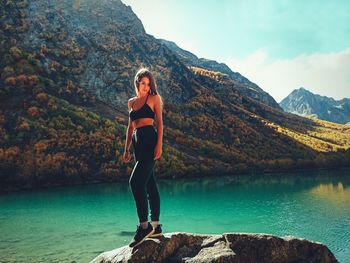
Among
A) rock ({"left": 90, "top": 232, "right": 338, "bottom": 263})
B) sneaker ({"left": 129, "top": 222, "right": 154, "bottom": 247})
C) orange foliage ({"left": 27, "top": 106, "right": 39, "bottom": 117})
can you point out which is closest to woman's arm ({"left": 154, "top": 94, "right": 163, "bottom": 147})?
sneaker ({"left": 129, "top": 222, "right": 154, "bottom": 247})

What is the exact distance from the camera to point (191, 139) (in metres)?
102

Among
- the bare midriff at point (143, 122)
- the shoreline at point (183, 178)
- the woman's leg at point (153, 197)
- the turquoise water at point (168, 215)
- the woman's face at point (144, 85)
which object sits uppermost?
the woman's face at point (144, 85)

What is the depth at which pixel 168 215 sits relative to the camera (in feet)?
145

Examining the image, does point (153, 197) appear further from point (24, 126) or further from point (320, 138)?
point (320, 138)

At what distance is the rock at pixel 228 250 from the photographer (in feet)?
23.9

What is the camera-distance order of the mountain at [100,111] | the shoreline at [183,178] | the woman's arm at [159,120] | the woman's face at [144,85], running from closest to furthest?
1. the woman's arm at [159,120]
2. the woman's face at [144,85]
3. the shoreline at [183,178]
4. the mountain at [100,111]

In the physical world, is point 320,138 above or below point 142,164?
above

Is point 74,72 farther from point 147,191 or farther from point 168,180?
point 147,191

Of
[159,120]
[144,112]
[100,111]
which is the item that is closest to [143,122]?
[144,112]

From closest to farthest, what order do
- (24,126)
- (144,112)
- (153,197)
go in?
1. (144,112)
2. (153,197)
3. (24,126)

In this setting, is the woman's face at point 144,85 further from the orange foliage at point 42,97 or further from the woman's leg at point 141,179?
the orange foliage at point 42,97

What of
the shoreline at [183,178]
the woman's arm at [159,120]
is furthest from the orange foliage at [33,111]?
the woman's arm at [159,120]

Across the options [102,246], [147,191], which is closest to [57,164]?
[102,246]

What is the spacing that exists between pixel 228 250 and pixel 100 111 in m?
90.4
